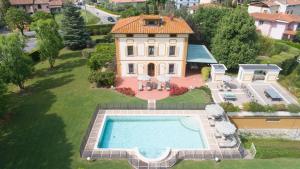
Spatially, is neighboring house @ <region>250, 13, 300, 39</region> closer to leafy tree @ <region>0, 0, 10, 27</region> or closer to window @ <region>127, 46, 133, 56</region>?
window @ <region>127, 46, 133, 56</region>

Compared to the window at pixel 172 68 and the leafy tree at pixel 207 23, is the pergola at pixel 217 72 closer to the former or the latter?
the window at pixel 172 68

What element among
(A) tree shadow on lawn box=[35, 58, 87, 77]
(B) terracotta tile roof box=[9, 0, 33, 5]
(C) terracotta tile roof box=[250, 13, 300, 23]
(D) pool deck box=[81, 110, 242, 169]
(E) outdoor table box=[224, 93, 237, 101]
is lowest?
(D) pool deck box=[81, 110, 242, 169]

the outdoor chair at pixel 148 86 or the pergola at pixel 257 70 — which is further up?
the pergola at pixel 257 70

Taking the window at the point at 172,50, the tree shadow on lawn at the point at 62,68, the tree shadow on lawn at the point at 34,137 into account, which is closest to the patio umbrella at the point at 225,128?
the tree shadow on lawn at the point at 34,137

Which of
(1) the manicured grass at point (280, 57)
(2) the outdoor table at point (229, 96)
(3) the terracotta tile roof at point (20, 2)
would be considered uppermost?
(3) the terracotta tile roof at point (20, 2)

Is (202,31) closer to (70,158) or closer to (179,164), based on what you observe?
(179,164)

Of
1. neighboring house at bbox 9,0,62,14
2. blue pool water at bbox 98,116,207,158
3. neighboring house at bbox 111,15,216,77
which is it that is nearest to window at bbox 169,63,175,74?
neighboring house at bbox 111,15,216,77

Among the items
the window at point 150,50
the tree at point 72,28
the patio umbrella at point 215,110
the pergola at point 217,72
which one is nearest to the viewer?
the patio umbrella at point 215,110
